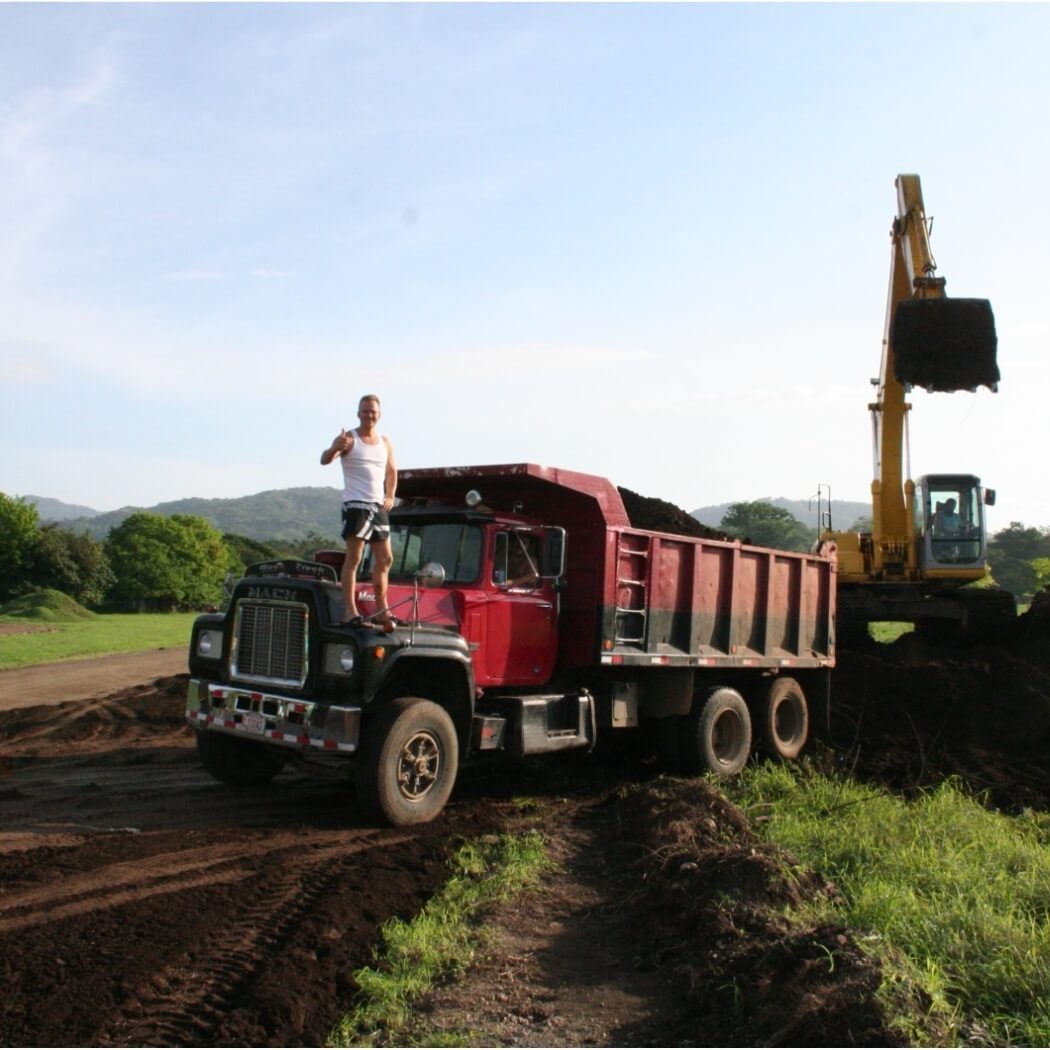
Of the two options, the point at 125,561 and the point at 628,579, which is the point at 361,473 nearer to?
the point at 628,579

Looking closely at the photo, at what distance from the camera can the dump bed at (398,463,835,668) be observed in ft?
32.3

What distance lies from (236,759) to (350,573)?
7.87ft

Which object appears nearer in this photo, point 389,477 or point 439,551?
point 389,477

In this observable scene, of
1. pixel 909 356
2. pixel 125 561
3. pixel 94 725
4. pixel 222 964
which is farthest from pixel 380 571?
pixel 125 561

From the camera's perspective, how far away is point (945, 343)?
15.8 meters

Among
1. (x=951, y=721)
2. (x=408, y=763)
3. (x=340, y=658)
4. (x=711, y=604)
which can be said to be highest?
(x=711, y=604)

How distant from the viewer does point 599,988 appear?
506 cm

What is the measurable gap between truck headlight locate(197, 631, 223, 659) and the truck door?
85.1 inches

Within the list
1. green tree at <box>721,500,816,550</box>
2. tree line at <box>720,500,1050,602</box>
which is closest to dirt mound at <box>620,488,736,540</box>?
tree line at <box>720,500,1050,602</box>

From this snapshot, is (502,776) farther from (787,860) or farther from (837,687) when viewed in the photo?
(837,687)

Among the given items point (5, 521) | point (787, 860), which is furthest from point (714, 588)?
point (5, 521)

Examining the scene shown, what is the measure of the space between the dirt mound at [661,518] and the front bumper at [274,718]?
23.2ft

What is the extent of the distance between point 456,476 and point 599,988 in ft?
18.8

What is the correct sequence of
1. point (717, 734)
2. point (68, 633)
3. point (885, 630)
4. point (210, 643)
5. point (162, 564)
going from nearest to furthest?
point (210, 643)
point (717, 734)
point (68, 633)
point (885, 630)
point (162, 564)
